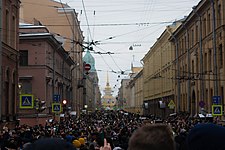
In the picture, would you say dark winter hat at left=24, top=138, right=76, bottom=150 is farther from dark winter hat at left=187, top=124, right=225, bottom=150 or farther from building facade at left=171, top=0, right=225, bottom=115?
building facade at left=171, top=0, right=225, bottom=115

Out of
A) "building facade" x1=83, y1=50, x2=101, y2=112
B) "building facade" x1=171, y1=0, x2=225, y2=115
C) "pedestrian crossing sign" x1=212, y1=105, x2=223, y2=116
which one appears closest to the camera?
"pedestrian crossing sign" x1=212, y1=105, x2=223, y2=116

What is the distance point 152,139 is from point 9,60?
1113 inches

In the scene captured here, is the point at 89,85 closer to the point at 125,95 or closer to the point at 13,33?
the point at 125,95

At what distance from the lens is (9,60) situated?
29953mm

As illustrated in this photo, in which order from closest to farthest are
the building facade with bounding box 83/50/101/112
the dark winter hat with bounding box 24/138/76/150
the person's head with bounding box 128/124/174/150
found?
the dark winter hat with bounding box 24/138/76/150, the person's head with bounding box 128/124/174/150, the building facade with bounding box 83/50/101/112

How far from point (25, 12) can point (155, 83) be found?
1007 inches

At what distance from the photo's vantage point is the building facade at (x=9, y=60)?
92.6ft

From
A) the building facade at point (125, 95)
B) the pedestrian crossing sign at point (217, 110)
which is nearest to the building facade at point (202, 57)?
the pedestrian crossing sign at point (217, 110)

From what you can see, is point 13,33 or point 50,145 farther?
point 13,33

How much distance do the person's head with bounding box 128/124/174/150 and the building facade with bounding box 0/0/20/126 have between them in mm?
25028

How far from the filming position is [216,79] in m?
31.0

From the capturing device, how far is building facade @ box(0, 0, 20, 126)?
28222 mm

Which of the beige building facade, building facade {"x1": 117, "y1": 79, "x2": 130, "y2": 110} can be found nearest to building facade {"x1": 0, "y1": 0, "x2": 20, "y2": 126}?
the beige building facade

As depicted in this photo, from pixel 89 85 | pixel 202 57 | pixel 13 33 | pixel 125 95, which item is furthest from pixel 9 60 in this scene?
pixel 125 95
